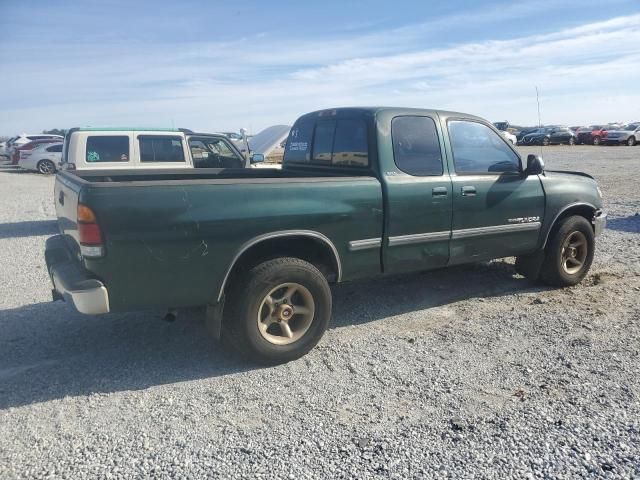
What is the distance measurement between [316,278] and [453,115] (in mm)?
2177

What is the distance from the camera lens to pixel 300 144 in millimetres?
5715

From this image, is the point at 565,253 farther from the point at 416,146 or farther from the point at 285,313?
the point at 285,313

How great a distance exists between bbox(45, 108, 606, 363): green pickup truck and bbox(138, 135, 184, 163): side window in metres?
4.89

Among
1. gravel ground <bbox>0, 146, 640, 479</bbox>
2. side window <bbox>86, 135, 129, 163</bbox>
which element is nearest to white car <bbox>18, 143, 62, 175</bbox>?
side window <bbox>86, 135, 129, 163</bbox>

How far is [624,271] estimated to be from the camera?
261 inches

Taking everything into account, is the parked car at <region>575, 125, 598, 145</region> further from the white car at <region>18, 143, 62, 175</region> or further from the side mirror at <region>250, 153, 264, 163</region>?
the side mirror at <region>250, 153, 264, 163</region>

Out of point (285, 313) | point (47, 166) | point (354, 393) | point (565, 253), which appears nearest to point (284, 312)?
point (285, 313)

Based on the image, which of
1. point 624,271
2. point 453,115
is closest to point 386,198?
point 453,115

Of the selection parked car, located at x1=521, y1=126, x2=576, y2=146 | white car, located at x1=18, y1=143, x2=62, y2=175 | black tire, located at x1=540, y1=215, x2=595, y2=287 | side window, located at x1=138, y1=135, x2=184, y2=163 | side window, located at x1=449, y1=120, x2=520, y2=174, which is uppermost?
white car, located at x1=18, y1=143, x2=62, y2=175

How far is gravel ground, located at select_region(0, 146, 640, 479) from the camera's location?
2979 millimetres

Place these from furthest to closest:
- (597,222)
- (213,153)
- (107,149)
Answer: (213,153)
(107,149)
(597,222)

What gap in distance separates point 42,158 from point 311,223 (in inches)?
989

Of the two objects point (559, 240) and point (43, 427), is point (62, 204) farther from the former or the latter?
point (559, 240)

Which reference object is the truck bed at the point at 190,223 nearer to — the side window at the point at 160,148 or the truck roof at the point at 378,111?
the truck roof at the point at 378,111
